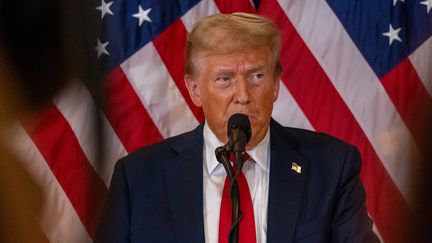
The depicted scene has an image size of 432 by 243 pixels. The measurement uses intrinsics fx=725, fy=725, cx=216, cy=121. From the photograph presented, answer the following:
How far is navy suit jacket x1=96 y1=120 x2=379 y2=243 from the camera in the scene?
5.56ft

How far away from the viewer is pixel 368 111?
2.13 meters

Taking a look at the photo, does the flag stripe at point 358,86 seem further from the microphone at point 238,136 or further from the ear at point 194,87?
the microphone at point 238,136

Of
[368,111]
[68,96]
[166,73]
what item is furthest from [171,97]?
[368,111]

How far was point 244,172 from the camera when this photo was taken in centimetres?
178

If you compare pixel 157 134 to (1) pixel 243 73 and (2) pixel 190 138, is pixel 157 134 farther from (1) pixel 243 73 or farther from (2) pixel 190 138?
(1) pixel 243 73

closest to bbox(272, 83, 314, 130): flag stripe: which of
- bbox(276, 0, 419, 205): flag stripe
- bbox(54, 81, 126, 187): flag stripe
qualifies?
bbox(276, 0, 419, 205): flag stripe

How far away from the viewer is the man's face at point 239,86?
1.67 meters

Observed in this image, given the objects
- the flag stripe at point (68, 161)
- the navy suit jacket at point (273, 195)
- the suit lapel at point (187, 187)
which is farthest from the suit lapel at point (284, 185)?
the flag stripe at point (68, 161)

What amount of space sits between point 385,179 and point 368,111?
0.68 feet

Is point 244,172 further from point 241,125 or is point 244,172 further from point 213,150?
point 241,125

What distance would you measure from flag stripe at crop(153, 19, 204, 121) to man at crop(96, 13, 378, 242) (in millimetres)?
318

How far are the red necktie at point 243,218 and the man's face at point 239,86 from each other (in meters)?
0.14

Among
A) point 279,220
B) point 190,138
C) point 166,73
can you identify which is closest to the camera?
point 279,220

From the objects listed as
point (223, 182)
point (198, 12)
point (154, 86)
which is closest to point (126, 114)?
point (154, 86)
